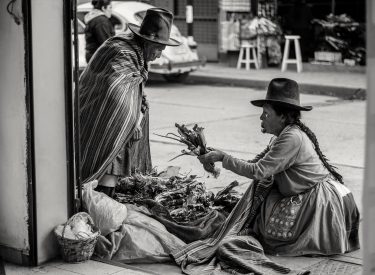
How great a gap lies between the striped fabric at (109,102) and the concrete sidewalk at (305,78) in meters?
9.05

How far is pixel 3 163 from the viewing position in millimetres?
4895

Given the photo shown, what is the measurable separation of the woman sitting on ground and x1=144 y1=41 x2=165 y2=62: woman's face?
1.22 metres

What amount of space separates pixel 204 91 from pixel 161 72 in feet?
3.23

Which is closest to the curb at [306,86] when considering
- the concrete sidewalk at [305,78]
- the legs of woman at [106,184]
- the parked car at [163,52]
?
the concrete sidewalk at [305,78]

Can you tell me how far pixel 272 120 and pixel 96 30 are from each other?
6.08 meters

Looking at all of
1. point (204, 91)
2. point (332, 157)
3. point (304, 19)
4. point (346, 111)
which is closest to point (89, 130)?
point (332, 157)

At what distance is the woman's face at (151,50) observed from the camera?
20.1 feet

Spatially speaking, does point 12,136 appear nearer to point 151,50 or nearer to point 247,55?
point 151,50

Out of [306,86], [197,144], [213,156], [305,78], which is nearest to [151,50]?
[197,144]

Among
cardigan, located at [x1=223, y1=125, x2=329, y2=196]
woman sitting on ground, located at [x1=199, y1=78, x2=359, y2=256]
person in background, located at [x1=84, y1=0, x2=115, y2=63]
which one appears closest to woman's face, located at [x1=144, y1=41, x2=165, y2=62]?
woman sitting on ground, located at [x1=199, y1=78, x2=359, y2=256]

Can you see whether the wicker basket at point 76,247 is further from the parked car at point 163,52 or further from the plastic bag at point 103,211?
the parked car at point 163,52

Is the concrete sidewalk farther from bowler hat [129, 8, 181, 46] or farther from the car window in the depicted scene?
bowler hat [129, 8, 181, 46]

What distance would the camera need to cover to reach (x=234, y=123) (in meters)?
11.2

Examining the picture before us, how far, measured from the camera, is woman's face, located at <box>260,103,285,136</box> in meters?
5.31
